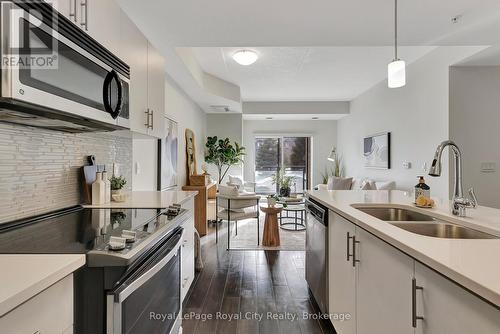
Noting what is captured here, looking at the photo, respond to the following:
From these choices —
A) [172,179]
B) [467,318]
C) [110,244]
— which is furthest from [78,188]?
[172,179]

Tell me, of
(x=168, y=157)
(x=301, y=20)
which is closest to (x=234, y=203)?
(x=168, y=157)

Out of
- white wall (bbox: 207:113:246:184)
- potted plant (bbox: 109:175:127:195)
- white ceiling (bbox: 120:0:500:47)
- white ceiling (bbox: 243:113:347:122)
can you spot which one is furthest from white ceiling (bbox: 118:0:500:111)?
white ceiling (bbox: 243:113:347:122)

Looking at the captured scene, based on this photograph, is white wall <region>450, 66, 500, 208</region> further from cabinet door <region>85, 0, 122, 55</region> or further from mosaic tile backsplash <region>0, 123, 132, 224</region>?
mosaic tile backsplash <region>0, 123, 132, 224</region>

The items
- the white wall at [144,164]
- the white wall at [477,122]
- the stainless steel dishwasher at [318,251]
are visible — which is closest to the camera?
the stainless steel dishwasher at [318,251]

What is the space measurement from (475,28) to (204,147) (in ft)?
16.9

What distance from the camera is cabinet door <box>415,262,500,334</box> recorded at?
65 cm

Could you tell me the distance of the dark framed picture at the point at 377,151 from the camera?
16.5 ft

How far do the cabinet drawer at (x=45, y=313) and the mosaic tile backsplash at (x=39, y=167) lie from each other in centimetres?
72

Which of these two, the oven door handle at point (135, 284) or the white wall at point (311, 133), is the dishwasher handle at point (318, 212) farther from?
the white wall at point (311, 133)

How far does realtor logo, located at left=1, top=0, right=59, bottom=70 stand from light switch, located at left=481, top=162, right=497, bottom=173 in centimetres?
458

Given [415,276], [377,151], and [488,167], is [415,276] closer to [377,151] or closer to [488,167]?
[488,167]

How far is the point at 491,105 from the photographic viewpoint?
356 cm

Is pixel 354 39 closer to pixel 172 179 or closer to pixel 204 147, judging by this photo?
pixel 172 179

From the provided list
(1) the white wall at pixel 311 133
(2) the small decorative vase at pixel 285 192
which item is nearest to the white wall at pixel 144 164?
(2) the small decorative vase at pixel 285 192
